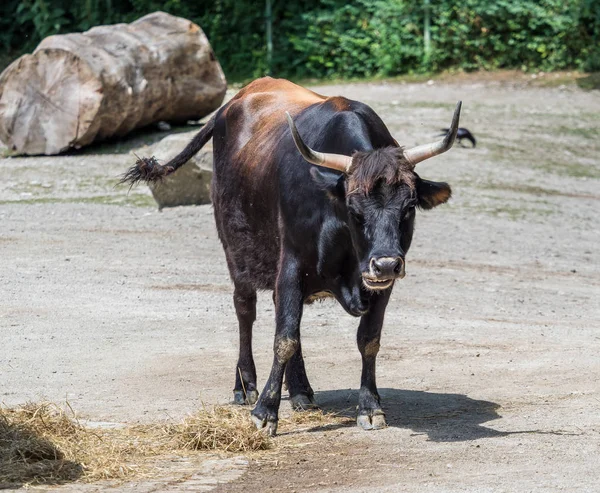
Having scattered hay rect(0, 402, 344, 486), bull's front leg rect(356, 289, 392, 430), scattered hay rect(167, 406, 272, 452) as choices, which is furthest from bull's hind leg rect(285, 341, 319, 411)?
scattered hay rect(167, 406, 272, 452)

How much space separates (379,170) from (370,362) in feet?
4.61

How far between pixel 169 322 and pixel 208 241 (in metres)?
3.35

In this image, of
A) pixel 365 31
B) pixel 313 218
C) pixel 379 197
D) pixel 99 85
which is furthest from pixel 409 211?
pixel 365 31

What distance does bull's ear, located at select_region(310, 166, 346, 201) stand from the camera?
22.9ft

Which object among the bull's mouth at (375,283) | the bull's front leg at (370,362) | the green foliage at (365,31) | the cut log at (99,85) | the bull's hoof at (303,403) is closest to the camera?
the bull's mouth at (375,283)

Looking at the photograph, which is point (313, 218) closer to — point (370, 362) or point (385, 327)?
point (370, 362)

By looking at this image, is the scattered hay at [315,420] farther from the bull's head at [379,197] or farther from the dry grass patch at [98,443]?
the bull's head at [379,197]

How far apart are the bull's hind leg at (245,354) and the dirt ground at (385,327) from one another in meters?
0.16

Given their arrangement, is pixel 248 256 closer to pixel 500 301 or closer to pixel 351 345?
pixel 351 345

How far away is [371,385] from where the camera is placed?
746 centimetres

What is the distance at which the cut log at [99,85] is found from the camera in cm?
1683

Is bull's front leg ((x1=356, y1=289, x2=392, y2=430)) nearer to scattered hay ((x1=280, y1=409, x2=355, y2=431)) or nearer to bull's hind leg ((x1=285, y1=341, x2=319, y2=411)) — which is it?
scattered hay ((x1=280, y1=409, x2=355, y2=431))

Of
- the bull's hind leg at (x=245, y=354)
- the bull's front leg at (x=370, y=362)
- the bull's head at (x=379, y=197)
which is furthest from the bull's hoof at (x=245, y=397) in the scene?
the bull's head at (x=379, y=197)

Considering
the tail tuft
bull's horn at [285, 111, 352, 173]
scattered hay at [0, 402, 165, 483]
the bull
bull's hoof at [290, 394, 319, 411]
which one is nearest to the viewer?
scattered hay at [0, 402, 165, 483]
